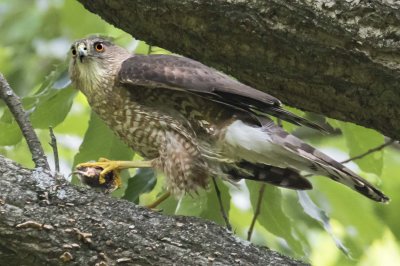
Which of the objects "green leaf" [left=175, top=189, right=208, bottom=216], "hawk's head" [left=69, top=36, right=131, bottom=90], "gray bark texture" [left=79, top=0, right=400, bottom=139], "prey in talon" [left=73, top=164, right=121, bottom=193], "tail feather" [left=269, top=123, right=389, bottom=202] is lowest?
"green leaf" [left=175, top=189, right=208, bottom=216]

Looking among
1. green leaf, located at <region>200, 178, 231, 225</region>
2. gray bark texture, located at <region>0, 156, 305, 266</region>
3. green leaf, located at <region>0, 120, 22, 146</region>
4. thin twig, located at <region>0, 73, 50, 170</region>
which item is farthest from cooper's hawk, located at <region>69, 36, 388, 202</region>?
gray bark texture, located at <region>0, 156, 305, 266</region>

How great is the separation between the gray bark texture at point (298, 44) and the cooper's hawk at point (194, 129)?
30 cm

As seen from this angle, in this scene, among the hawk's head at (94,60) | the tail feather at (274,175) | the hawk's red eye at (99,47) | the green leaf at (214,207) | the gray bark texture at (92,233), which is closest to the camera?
the gray bark texture at (92,233)

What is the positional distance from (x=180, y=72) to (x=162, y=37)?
36 centimetres

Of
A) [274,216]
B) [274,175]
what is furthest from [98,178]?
[274,216]

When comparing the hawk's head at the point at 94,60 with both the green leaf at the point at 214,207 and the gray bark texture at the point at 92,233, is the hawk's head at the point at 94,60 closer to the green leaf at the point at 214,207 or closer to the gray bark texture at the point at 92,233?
the green leaf at the point at 214,207

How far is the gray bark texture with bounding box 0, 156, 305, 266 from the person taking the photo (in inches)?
102

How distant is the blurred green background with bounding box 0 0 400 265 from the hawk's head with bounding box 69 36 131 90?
6 cm

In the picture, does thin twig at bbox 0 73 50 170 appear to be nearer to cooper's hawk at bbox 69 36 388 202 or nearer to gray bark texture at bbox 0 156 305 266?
gray bark texture at bbox 0 156 305 266

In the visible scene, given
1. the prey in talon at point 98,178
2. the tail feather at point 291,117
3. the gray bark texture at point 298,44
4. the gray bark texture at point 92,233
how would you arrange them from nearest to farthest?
the gray bark texture at point 92,233 < the gray bark texture at point 298,44 < the tail feather at point 291,117 < the prey in talon at point 98,178

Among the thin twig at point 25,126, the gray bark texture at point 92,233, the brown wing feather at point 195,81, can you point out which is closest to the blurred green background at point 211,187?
the brown wing feather at point 195,81

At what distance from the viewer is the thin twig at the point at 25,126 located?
9.21 ft

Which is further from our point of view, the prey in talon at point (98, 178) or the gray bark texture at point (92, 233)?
the prey in talon at point (98, 178)

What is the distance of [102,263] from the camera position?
264cm
